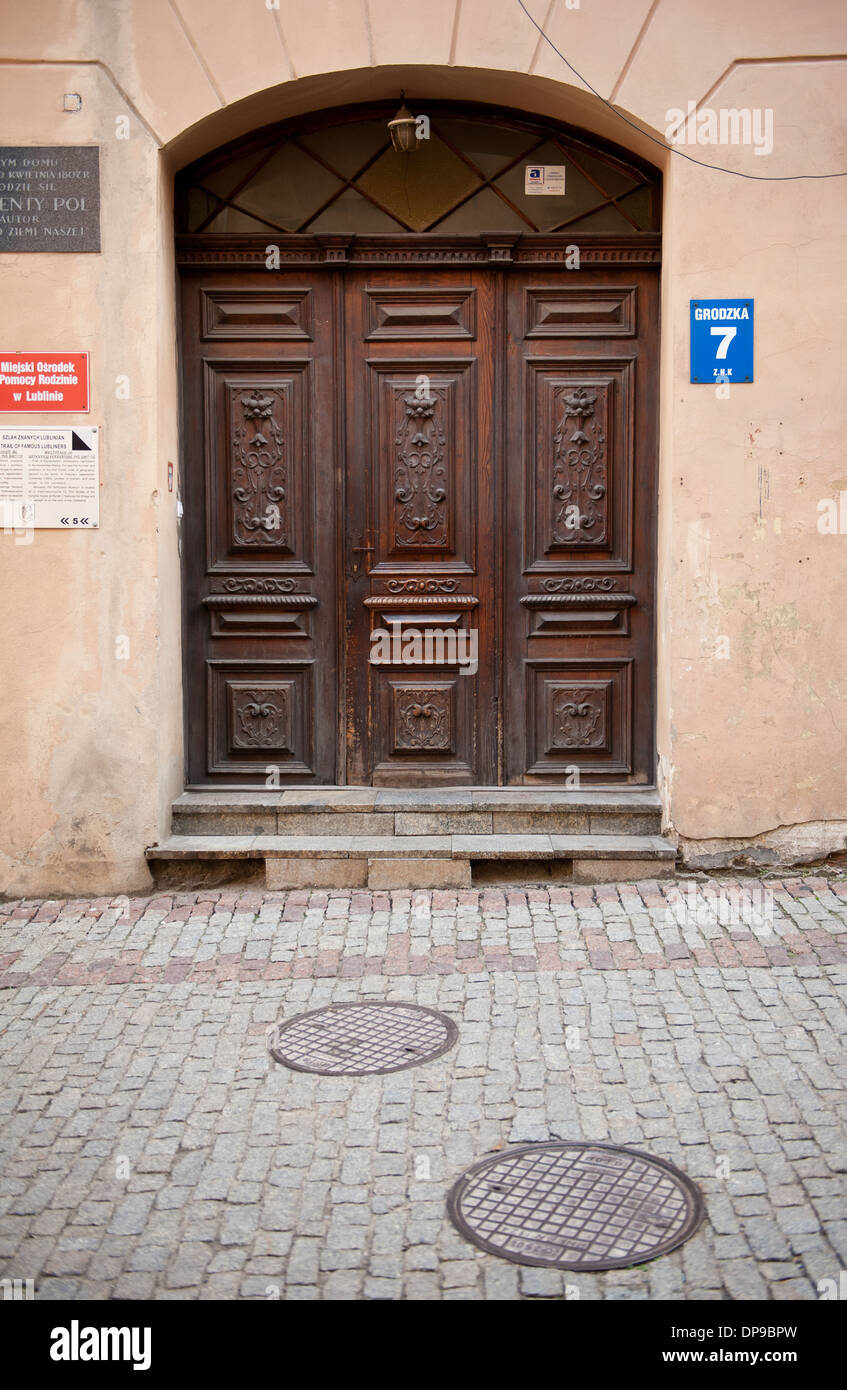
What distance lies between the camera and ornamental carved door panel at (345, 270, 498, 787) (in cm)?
730

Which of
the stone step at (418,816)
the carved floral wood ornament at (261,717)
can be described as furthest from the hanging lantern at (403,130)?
the stone step at (418,816)

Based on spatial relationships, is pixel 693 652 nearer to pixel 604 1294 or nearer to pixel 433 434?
pixel 433 434

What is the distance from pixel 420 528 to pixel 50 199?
2.57 m

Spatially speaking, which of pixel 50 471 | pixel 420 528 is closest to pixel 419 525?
pixel 420 528

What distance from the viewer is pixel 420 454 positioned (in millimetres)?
7352

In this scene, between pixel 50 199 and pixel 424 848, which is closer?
pixel 50 199

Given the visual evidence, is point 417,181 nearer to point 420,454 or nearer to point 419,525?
point 420,454

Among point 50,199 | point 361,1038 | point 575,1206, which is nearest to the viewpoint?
point 575,1206

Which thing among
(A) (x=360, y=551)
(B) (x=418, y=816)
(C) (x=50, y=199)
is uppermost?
(C) (x=50, y=199)

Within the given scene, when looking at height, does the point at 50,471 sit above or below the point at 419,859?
above

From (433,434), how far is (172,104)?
2159mm

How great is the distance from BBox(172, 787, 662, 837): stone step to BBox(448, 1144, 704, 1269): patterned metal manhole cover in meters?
3.09

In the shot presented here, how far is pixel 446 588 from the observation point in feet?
24.3

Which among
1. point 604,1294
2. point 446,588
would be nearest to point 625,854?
point 446,588
